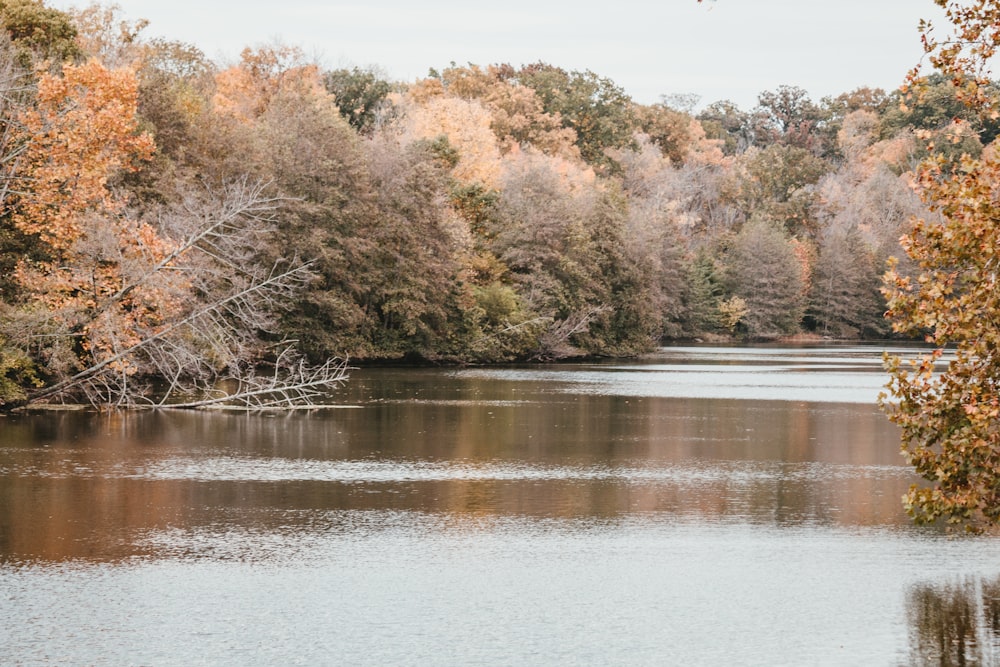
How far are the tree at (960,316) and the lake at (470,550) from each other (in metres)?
1.78

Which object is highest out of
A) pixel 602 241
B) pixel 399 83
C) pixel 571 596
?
pixel 399 83

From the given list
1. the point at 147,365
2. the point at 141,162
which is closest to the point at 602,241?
the point at 141,162

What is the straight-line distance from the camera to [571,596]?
13883 millimetres

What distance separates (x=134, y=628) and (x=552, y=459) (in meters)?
14.2

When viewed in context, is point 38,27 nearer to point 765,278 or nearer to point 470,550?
point 470,550

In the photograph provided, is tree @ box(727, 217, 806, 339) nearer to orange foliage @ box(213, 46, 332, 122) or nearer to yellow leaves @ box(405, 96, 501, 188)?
yellow leaves @ box(405, 96, 501, 188)

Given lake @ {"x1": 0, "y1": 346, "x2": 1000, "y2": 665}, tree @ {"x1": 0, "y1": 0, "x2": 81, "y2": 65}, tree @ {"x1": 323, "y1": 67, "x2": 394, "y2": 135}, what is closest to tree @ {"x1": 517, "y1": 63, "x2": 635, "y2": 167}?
tree @ {"x1": 323, "y1": 67, "x2": 394, "y2": 135}

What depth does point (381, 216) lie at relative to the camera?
197 ft

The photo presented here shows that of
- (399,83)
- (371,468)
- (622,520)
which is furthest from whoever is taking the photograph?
(399,83)

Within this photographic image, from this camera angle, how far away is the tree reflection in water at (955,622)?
11781 mm

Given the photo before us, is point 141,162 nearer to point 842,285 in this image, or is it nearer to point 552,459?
point 552,459

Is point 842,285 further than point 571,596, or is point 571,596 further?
point 842,285

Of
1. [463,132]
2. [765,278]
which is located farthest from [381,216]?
[765,278]

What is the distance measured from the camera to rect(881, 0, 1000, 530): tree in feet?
37.4
